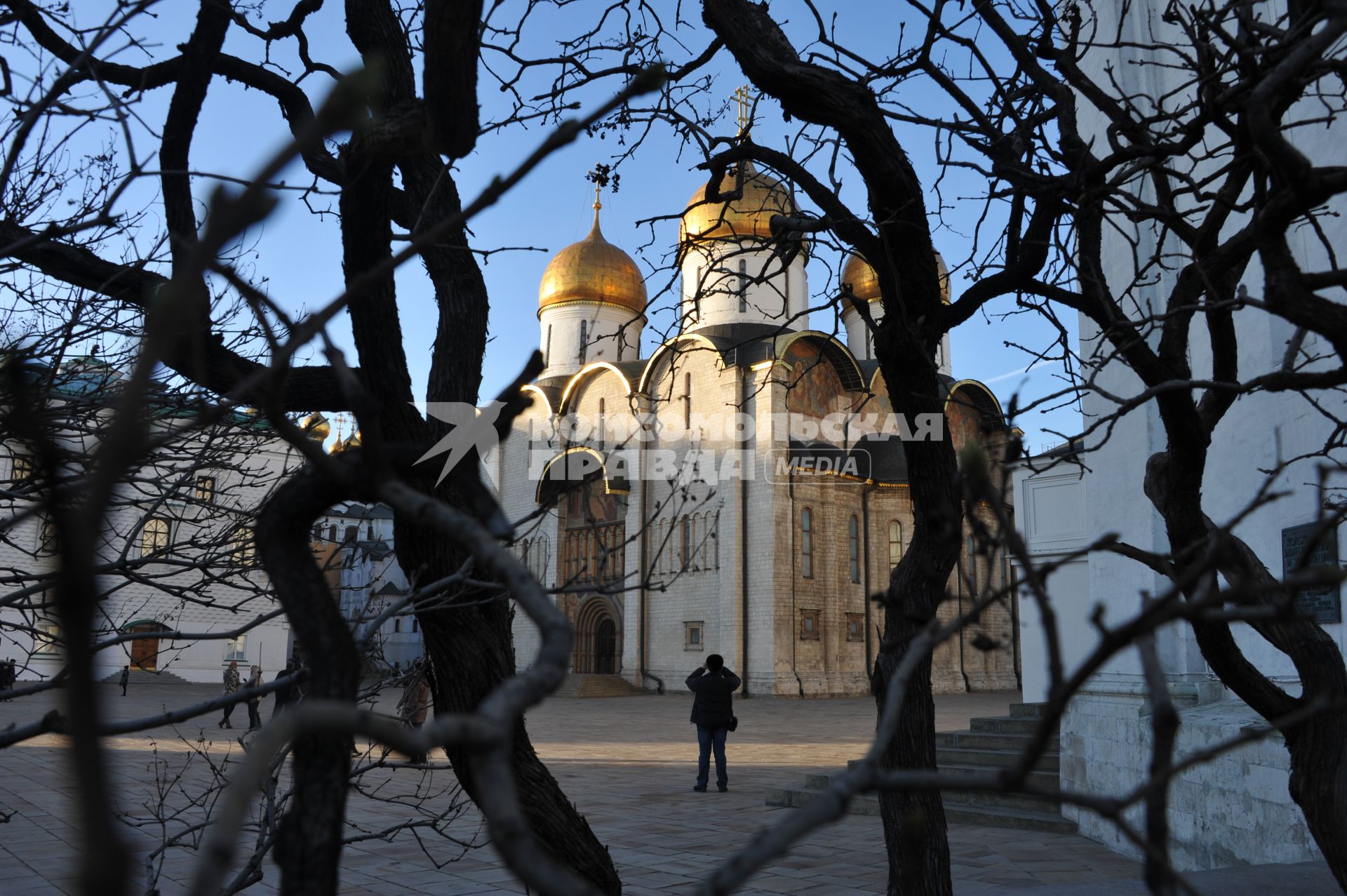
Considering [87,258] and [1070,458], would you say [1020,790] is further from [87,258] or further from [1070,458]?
[87,258]

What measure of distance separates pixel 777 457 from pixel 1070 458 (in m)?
22.1

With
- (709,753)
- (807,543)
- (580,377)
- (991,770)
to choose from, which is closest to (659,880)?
(709,753)

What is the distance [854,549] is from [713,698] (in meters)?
17.7

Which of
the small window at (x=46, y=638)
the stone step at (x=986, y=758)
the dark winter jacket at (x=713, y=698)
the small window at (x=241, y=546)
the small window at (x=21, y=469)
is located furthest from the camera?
the dark winter jacket at (x=713, y=698)

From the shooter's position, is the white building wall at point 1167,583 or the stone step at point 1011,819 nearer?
the white building wall at point 1167,583

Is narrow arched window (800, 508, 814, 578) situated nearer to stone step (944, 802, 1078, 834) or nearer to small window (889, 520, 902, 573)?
small window (889, 520, 902, 573)

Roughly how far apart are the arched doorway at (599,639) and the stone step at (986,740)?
67.4ft

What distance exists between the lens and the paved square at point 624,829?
6.16 meters

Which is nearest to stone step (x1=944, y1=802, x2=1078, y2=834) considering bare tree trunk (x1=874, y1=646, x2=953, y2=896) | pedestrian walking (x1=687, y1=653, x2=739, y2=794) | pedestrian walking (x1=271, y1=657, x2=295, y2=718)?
pedestrian walking (x1=687, y1=653, x2=739, y2=794)

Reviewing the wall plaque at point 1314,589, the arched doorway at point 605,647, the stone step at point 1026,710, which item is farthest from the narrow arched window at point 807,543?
the wall plaque at point 1314,589

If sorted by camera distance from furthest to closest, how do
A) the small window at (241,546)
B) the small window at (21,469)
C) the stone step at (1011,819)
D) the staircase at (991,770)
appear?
the staircase at (991,770)
the stone step at (1011,819)
the small window at (241,546)
the small window at (21,469)

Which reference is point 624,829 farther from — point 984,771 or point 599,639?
point 599,639

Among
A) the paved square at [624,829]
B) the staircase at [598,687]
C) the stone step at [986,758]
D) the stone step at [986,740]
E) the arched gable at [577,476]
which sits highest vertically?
the arched gable at [577,476]

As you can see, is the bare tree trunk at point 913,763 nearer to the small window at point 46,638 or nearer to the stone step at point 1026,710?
the small window at point 46,638
